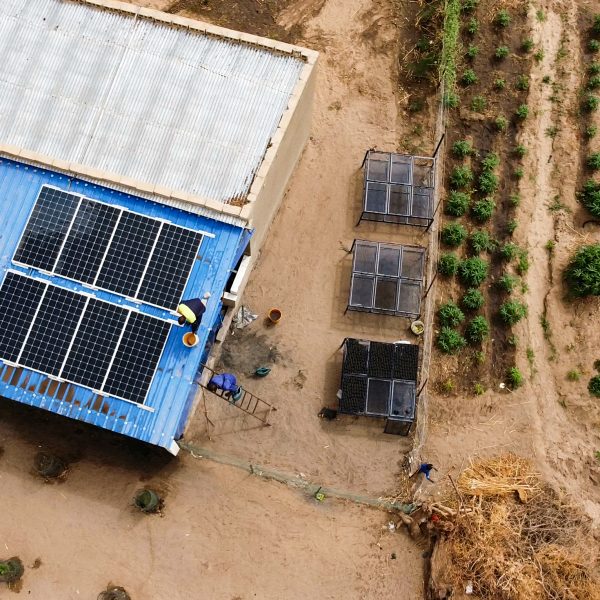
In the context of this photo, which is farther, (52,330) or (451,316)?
(451,316)

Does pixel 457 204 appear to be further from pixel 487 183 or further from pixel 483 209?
pixel 487 183

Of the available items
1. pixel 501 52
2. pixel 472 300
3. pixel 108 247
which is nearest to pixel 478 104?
pixel 501 52

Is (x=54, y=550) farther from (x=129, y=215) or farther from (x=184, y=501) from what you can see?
(x=129, y=215)

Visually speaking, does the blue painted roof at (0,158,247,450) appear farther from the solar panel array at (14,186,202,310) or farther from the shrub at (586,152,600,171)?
the shrub at (586,152,600,171)

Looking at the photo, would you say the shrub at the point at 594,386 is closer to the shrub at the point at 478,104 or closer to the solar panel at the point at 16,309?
the shrub at the point at 478,104

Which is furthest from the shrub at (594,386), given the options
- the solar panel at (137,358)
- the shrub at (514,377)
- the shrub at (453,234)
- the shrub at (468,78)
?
the solar panel at (137,358)

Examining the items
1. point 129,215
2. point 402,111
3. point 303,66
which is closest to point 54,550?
point 129,215
